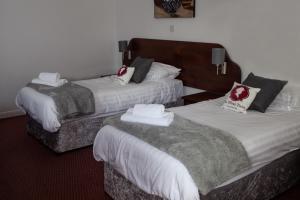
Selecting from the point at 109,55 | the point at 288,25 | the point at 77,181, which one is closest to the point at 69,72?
the point at 109,55

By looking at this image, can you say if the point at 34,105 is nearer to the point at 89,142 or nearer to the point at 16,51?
the point at 89,142

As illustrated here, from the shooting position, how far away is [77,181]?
3.00 m

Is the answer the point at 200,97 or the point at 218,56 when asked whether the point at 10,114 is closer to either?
the point at 200,97

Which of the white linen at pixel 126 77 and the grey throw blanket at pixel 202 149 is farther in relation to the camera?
the white linen at pixel 126 77

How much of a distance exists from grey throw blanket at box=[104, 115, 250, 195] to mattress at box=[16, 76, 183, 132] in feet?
4.34

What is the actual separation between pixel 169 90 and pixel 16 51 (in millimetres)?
2441

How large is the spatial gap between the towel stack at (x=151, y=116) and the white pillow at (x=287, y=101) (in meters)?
1.16

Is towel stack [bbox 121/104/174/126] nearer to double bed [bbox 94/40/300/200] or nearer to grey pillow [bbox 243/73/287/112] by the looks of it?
double bed [bbox 94/40/300/200]

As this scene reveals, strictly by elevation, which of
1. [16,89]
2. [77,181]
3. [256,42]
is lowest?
[77,181]

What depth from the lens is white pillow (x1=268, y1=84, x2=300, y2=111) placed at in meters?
3.05

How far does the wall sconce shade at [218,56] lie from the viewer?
11.7ft

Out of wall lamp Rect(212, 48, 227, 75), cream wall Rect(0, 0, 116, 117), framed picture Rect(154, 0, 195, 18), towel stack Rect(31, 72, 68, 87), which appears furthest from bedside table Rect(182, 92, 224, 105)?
cream wall Rect(0, 0, 116, 117)

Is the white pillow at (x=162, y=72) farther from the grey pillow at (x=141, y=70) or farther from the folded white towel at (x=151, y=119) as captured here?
the folded white towel at (x=151, y=119)

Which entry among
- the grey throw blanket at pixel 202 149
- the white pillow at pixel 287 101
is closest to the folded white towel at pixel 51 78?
the grey throw blanket at pixel 202 149
